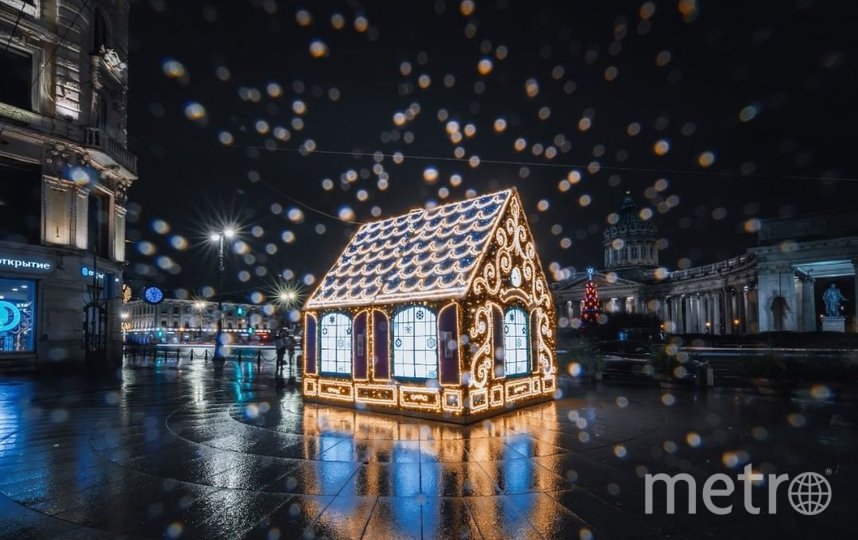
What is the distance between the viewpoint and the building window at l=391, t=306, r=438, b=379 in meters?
11.8

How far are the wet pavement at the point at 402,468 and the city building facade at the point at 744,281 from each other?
4902 centimetres

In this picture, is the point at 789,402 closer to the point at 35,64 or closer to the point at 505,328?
the point at 505,328

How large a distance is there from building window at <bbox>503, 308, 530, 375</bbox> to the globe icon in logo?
6.52 m

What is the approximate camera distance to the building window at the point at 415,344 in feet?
38.9

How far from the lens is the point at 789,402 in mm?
14742

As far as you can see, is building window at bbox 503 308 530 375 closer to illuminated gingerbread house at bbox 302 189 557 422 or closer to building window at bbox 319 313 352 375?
illuminated gingerbread house at bbox 302 189 557 422

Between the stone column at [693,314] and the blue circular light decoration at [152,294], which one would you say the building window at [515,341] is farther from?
the stone column at [693,314]

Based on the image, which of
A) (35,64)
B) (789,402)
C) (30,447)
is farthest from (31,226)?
(789,402)

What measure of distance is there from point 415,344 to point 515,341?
2.91 meters

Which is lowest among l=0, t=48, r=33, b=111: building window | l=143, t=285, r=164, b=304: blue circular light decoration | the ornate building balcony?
l=143, t=285, r=164, b=304: blue circular light decoration

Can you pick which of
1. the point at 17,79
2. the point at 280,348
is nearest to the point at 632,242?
the point at 280,348

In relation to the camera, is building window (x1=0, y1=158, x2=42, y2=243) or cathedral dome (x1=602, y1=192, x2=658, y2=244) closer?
building window (x1=0, y1=158, x2=42, y2=243)

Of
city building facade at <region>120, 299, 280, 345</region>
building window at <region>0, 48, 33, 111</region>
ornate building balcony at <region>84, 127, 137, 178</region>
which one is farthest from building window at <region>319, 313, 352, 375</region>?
city building facade at <region>120, 299, 280, 345</region>

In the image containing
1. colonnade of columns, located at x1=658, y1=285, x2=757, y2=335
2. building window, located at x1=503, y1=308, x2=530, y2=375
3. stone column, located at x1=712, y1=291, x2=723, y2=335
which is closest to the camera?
building window, located at x1=503, y1=308, x2=530, y2=375
